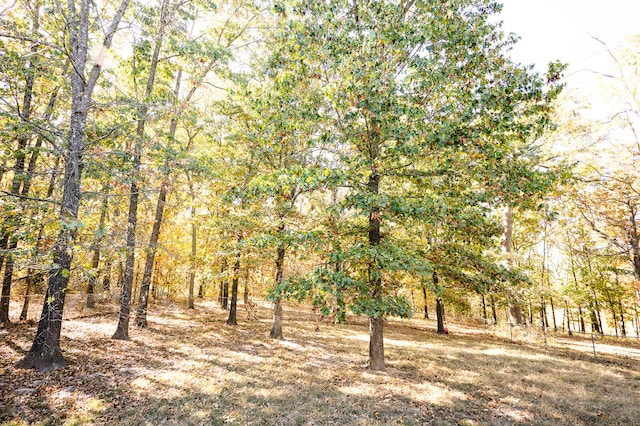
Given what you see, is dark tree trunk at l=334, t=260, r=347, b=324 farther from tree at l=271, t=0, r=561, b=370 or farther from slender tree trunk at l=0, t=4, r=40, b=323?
slender tree trunk at l=0, t=4, r=40, b=323

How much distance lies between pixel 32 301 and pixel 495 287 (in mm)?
21235

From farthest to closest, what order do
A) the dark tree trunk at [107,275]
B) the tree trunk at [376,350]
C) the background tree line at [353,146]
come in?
the tree trunk at [376,350]
the dark tree trunk at [107,275]
the background tree line at [353,146]

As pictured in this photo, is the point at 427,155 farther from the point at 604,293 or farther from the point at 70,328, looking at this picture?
the point at 604,293

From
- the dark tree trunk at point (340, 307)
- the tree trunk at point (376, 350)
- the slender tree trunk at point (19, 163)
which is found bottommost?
the tree trunk at point (376, 350)

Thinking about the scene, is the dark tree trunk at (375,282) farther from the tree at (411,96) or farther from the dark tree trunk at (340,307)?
the dark tree trunk at (340,307)

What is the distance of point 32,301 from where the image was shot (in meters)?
15.5

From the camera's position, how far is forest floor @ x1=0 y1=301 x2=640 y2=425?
659 centimetres

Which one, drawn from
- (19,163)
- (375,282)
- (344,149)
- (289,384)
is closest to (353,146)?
(344,149)

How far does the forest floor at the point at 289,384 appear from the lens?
6594 millimetres

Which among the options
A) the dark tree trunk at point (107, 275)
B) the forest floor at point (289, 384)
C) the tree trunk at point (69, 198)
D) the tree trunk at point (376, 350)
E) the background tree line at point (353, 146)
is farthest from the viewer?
the tree trunk at point (376, 350)

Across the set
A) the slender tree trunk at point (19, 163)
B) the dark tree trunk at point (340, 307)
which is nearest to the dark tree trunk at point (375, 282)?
the dark tree trunk at point (340, 307)

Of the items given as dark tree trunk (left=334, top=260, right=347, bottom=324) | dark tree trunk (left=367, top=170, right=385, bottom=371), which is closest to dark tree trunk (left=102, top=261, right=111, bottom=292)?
dark tree trunk (left=334, top=260, right=347, bottom=324)

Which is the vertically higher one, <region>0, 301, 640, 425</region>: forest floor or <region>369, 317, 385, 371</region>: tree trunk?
<region>369, 317, 385, 371</region>: tree trunk

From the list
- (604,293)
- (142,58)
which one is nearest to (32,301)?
(142,58)
